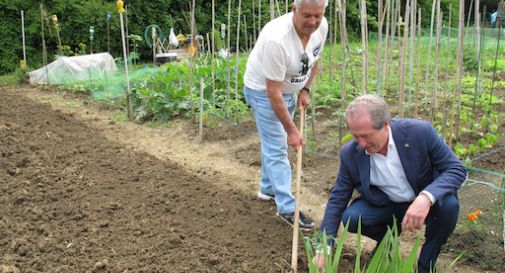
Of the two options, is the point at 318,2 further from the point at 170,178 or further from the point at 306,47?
the point at 170,178

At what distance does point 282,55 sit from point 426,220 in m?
1.12

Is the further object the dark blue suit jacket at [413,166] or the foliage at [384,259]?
the dark blue suit jacket at [413,166]

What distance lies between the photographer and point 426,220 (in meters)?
2.58

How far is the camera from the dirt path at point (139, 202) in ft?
9.42

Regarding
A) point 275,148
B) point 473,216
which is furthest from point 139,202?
point 473,216

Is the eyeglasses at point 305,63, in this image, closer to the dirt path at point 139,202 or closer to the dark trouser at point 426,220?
the dark trouser at point 426,220

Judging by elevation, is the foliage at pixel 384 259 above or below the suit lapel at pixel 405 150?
below

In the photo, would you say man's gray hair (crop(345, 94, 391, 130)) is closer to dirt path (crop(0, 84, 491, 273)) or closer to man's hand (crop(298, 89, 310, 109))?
dirt path (crop(0, 84, 491, 273))

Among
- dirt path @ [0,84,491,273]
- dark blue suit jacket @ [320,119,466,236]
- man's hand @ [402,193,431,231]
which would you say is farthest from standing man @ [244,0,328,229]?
man's hand @ [402,193,431,231]

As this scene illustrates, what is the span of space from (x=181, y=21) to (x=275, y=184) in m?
9.83

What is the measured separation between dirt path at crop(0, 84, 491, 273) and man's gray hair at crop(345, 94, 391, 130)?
96cm

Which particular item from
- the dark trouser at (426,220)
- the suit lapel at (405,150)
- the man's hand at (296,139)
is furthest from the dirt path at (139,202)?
the suit lapel at (405,150)

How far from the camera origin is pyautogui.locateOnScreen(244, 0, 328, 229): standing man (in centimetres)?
287

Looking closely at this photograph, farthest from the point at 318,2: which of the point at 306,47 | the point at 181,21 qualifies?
the point at 181,21
